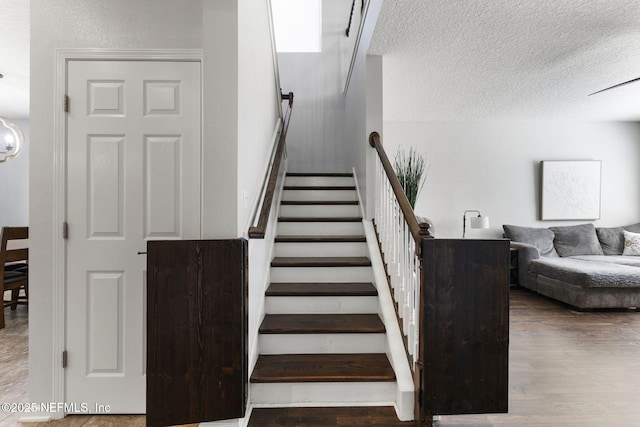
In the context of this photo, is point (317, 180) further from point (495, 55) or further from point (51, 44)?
point (51, 44)

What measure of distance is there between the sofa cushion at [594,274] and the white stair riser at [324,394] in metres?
3.40

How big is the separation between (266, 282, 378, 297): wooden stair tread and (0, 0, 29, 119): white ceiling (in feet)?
9.71

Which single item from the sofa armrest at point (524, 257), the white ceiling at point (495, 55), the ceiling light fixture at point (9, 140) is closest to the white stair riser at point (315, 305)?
the white ceiling at point (495, 55)

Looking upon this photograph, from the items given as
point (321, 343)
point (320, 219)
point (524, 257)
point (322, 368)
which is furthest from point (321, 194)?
point (524, 257)

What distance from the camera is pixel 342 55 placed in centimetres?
545

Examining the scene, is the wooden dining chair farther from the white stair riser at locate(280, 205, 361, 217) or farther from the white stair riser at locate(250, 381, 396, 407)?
the white stair riser at locate(250, 381, 396, 407)

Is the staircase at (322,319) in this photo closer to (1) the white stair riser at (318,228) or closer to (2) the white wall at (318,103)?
(1) the white stair riser at (318,228)

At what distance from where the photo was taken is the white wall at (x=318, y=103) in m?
5.44

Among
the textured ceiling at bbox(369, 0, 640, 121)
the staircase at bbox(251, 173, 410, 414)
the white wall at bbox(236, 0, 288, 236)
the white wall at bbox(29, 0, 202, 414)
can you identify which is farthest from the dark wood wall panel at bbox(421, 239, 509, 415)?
the white wall at bbox(29, 0, 202, 414)

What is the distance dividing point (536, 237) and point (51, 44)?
6.19 m

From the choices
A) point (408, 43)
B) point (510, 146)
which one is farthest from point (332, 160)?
point (510, 146)

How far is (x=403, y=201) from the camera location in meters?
2.32

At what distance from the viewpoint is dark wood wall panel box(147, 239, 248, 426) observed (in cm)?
174

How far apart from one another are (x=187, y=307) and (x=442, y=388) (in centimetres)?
139
